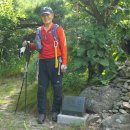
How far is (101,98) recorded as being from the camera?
20.9ft

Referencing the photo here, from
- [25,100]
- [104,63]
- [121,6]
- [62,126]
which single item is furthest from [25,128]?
[121,6]

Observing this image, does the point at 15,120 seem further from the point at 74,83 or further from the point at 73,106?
the point at 74,83

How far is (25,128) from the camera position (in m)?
5.83

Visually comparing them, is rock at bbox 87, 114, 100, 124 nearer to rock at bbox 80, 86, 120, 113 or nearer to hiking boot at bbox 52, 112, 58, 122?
rock at bbox 80, 86, 120, 113

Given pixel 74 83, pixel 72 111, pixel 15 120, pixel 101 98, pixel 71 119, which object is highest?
pixel 74 83

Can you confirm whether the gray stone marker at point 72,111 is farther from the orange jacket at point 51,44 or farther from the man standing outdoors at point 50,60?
the orange jacket at point 51,44

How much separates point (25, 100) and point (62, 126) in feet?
3.88

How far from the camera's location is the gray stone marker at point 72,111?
6031 millimetres

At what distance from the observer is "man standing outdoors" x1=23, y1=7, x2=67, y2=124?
19.6ft

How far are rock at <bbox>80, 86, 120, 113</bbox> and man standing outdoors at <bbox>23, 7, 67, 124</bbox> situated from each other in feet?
1.84

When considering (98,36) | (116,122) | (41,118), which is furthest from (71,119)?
(98,36)

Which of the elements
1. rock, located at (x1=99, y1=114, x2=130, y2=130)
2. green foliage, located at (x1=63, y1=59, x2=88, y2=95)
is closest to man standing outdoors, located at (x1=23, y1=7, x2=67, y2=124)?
green foliage, located at (x1=63, y1=59, x2=88, y2=95)

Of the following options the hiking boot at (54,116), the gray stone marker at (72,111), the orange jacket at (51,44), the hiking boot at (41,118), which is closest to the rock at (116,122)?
the gray stone marker at (72,111)

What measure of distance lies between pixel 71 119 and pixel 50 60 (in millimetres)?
1111
